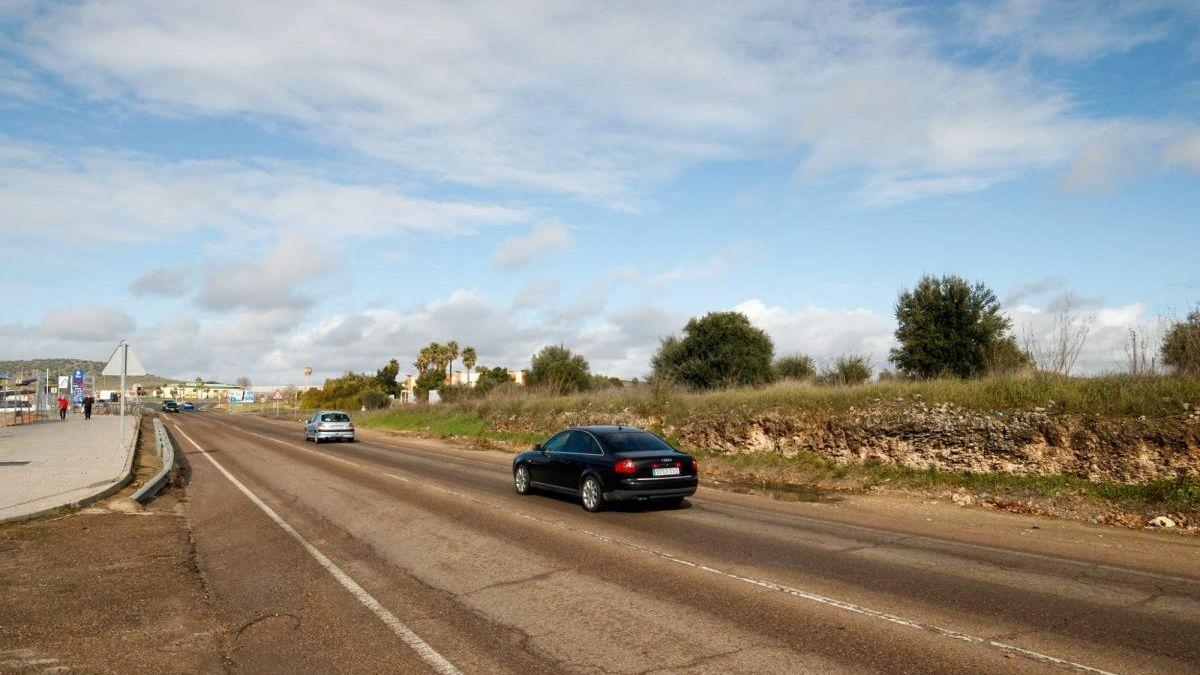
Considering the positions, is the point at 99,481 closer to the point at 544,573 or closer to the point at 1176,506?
the point at 544,573

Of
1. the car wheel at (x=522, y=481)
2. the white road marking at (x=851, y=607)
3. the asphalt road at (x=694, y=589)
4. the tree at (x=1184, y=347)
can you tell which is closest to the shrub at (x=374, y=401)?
the car wheel at (x=522, y=481)

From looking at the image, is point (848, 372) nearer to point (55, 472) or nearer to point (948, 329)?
point (948, 329)

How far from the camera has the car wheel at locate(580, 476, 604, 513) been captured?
510 inches

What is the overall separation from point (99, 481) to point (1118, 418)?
65.4 feet

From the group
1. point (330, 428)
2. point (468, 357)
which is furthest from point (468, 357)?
point (330, 428)

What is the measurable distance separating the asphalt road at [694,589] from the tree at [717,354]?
21.5 m

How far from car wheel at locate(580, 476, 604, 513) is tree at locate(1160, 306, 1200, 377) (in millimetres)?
10214

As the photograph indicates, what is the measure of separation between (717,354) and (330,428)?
61.5ft

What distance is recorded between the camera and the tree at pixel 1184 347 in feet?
43.7

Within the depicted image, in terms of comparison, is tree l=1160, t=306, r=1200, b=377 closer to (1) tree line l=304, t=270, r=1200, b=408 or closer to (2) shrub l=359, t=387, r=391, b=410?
(1) tree line l=304, t=270, r=1200, b=408

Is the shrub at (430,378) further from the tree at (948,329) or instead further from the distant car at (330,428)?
the tree at (948,329)

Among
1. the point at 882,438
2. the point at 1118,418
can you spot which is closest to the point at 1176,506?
the point at 1118,418

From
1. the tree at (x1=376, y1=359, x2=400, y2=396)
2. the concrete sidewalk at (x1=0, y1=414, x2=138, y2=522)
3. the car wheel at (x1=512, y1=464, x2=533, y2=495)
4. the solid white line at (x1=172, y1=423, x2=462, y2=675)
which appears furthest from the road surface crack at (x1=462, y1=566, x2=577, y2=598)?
the tree at (x1=376, y1=359, x2=400, y2=396)

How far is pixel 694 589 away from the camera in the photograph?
24.6 feet
